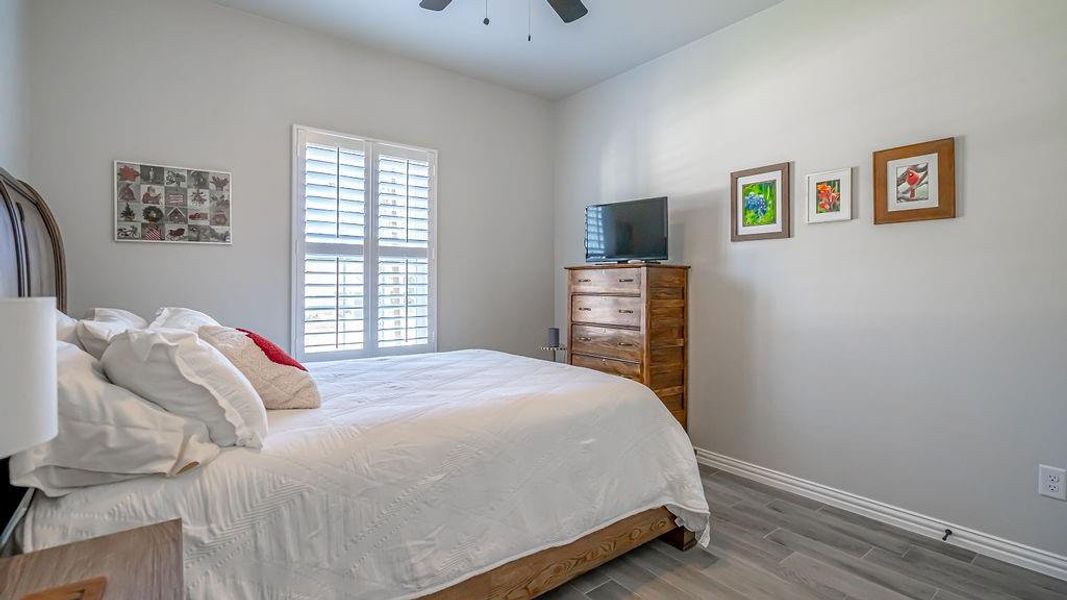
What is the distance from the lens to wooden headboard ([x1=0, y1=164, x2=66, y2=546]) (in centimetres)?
147

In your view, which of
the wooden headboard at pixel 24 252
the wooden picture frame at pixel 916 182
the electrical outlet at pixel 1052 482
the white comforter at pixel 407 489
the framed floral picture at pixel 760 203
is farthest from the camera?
the framed floral picture at pixel 760 203

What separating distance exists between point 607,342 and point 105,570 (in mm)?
2902

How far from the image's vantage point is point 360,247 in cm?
353

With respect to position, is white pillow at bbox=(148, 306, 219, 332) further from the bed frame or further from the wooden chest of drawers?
the wooden chest of drawers

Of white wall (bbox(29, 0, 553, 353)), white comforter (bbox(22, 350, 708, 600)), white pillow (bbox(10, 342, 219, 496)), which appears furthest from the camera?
white wall (bbox(29, 0, 553, 353))

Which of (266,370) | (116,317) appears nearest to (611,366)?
(266,370)

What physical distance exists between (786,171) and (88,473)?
336 centimetres

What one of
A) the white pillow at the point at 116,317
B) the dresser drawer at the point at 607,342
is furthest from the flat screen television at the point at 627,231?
the white pillow at the point at 116,317

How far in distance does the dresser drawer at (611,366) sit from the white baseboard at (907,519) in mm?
838

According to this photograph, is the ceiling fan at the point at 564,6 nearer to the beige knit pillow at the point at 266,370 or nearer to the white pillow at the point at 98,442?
the beige knit pillow at the point at 266,370

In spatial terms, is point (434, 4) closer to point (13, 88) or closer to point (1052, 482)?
point (13, 88)

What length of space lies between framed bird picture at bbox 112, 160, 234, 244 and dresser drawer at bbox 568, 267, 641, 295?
A: 235 cm

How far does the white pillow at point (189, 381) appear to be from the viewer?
49.0 inches

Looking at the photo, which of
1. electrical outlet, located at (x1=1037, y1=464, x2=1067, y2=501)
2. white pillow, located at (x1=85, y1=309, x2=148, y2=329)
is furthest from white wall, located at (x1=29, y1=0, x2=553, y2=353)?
electrical outlet, located at (x1=1037, y1=464, x2=1067, y2=501)
